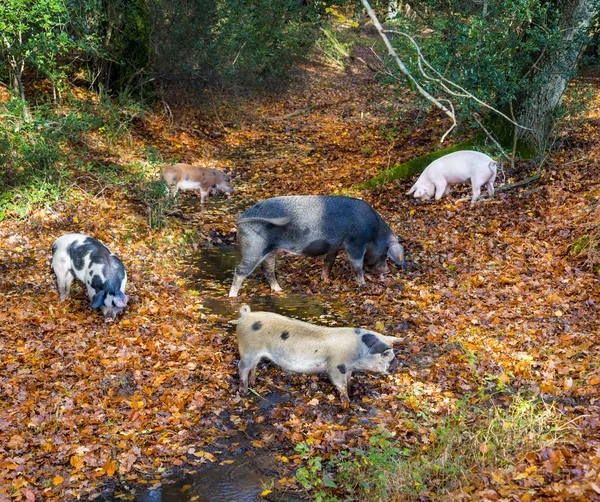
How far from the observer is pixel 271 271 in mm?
10367

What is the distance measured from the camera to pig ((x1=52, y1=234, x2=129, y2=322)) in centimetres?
873

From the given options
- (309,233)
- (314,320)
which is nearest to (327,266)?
(309,233)

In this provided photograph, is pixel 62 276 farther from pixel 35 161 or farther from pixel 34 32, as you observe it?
pixel 34 32

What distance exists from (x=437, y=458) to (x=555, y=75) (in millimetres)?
10417

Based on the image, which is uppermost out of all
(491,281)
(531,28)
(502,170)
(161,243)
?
(531,28)

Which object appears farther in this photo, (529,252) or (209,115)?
(209,115)

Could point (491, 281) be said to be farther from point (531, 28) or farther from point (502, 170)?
point (531, 28)

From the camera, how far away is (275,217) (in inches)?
392

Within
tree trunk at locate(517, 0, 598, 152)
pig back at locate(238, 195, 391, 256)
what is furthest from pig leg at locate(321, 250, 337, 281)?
tree trunk at locate(517, 0, 598, 152)

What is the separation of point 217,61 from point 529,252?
13899mm

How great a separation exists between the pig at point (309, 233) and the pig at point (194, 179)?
483cm

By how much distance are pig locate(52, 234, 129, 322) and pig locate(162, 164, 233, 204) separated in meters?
5.15

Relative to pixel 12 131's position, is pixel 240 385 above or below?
below

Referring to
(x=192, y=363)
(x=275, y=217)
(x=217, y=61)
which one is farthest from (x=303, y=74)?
(x=192, y=363)
